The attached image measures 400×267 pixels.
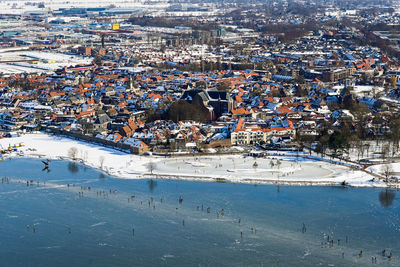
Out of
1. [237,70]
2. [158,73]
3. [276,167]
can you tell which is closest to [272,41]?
[237,70]

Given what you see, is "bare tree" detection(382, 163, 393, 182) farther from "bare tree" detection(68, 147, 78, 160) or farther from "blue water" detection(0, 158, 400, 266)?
"bare tree" detection(68, 147, 78, 160)

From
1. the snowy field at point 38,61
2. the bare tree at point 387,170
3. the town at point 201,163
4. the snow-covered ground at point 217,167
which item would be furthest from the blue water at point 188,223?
the snowy field at point 38,61

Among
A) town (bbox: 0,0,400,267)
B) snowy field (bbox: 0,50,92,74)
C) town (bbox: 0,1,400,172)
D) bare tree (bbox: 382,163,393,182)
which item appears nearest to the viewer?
town (bbox: 0,0,400,267)

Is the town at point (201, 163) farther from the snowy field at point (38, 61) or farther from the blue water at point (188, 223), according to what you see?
the snowy field at point (38, 61)

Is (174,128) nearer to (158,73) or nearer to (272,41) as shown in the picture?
(158,73)

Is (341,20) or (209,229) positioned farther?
(341,20)

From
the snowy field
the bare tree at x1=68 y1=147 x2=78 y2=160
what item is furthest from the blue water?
the snowy field
